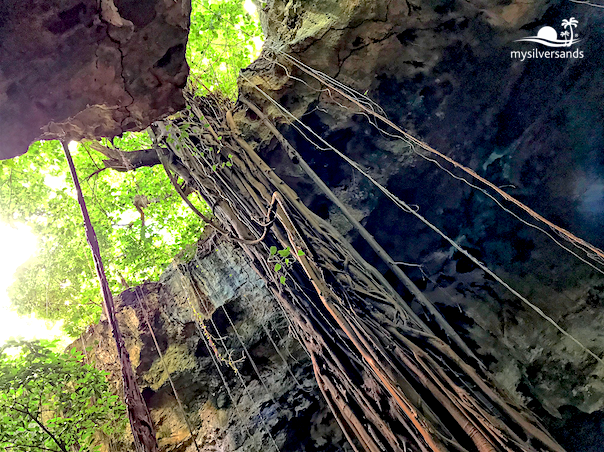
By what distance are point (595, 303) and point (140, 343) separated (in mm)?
4267

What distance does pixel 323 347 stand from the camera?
6.54 feet

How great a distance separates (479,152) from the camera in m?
2.35

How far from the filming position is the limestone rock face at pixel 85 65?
1124mm

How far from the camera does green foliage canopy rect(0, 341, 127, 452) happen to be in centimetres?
206

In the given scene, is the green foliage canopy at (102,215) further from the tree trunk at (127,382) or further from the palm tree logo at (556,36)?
the palm tree logo at (556,36)

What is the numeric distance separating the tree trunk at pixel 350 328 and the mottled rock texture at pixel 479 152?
0.46 m

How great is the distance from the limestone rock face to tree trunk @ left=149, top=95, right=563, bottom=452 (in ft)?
1.91

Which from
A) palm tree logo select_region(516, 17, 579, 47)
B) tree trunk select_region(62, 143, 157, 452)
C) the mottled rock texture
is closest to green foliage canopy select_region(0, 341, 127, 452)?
tree trunk select_region(62, 143, 157, 452)

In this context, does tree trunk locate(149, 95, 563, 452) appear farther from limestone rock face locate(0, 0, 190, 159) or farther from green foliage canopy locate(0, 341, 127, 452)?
green foliage canopy locate(0, 341, 127, 452)

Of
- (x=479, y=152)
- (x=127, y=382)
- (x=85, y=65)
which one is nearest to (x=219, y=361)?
(x=127, y=382)

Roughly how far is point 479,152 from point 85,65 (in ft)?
8.10

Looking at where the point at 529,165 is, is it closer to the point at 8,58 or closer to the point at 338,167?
the point at 338,167

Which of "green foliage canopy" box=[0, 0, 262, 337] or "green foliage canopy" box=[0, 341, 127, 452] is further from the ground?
"green foliage canopy" box=[0, 0, 262, 337]

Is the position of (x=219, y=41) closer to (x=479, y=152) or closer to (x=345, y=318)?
(x=479, y=152)
